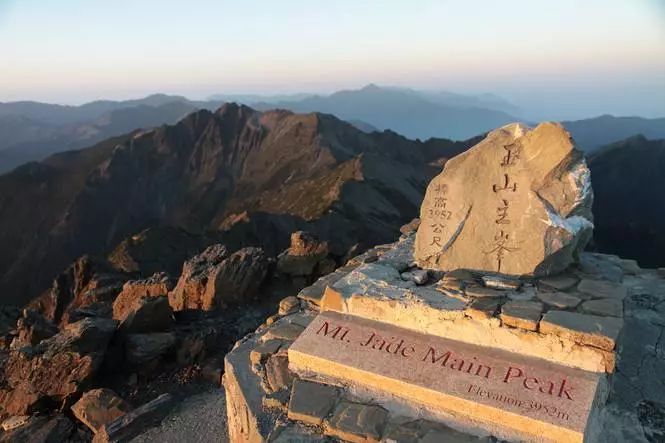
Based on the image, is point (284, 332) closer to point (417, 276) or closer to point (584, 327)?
point (417, 276)

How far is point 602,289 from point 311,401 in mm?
3285

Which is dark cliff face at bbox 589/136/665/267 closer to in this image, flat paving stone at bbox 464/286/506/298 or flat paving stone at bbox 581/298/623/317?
flat paving stone at bbox 581/298/623/317

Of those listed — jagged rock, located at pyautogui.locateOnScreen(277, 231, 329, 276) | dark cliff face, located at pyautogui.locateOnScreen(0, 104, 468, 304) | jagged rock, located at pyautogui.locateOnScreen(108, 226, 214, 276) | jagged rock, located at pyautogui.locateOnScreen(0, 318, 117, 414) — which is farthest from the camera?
dark cliff face, located at pyautogui.locateOnScreen(0, 104, 468, 304)

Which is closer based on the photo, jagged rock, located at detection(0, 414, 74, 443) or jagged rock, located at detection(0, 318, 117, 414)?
jagged rock, located at detection(0, 414, 74, 443)

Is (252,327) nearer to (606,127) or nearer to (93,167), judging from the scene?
(93,167)

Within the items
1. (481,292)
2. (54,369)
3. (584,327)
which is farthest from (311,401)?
(54,369)

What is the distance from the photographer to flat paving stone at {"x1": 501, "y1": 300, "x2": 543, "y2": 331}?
4.62 meters

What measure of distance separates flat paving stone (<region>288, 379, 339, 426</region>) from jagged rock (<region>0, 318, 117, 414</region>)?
5.74 m

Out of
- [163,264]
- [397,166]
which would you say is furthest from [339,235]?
[397,166]

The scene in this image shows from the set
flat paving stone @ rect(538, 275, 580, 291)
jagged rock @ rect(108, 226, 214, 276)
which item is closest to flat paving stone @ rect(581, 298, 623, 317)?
flat paving stone @ rect(538, 275, 580, 291)

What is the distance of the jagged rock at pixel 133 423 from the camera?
7516 mm

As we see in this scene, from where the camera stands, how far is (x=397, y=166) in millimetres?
47750

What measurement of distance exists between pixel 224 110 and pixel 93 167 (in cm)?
2199

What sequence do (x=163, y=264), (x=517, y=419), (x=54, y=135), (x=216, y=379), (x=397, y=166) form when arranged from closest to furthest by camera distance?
(x=517, y=419) → (x=216, y=379) → (x=163, y=264) → (x=397, y=166) → (x=54, y=135)
